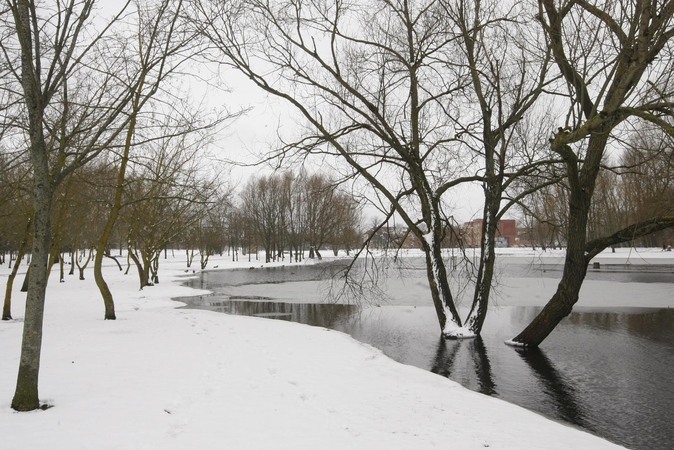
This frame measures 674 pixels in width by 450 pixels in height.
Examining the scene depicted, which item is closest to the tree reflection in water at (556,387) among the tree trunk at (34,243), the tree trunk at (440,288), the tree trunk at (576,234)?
the tree trunk at (576,234)

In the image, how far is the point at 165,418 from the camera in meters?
5.03

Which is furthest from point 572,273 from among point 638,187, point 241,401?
point 638,187

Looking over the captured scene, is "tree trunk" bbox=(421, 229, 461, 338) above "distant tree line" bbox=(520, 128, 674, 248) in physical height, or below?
below

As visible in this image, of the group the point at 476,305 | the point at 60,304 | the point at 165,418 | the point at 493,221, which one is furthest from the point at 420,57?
the point at 60,304

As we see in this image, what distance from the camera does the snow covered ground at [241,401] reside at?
15.3 feet

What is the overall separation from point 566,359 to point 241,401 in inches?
336

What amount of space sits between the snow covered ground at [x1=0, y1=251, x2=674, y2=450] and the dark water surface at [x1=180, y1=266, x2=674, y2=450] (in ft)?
4.20

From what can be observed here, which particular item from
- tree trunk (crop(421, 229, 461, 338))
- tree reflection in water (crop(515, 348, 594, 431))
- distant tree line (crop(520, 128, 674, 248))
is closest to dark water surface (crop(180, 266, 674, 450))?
tree reflection in water (crop(515, 348, 594, 431))

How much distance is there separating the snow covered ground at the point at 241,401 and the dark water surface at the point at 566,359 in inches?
50.4

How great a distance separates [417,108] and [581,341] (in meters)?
8.13

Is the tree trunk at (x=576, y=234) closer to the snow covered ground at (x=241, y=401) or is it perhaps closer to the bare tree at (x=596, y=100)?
the bare tree at (x=596, y=100)

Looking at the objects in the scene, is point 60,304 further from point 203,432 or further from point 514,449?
point 514,449

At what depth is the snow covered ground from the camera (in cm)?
465

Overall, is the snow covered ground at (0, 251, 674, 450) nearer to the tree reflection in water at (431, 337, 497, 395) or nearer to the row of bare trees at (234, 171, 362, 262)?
the tree reflection in water at (431, 337, 497, 395)
